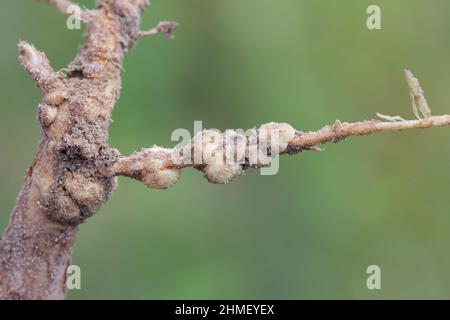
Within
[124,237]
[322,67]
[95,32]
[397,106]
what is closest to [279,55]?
[322,67]

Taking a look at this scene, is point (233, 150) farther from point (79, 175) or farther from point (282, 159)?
point (282, 159)

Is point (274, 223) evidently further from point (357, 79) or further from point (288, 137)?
point (288, 137)

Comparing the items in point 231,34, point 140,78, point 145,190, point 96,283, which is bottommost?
point 96,283

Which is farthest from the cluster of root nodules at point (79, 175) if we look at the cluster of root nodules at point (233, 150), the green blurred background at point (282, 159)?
the green blurred background at point (282, 159)

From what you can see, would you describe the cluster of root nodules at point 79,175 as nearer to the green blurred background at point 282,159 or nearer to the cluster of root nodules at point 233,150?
the cluster of root nodules at point 233,150

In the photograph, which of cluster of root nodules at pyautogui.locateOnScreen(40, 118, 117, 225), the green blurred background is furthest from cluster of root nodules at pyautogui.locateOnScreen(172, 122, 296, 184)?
the green blurred background

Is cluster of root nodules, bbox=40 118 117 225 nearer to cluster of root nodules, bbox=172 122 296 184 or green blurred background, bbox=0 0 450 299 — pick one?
cluster of root nodules, bbox=172 122 296 184
